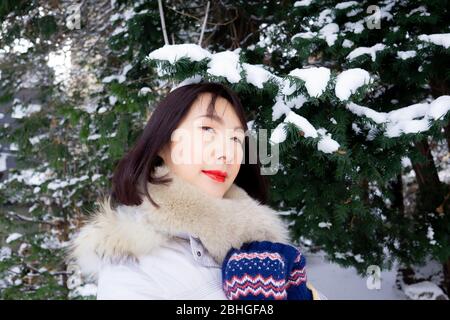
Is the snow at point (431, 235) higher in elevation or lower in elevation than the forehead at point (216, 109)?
lower

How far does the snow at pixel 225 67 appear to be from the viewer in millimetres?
1956

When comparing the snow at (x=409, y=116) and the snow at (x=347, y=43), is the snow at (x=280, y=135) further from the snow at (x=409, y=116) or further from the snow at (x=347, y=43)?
the snow at (x=347, y=43)

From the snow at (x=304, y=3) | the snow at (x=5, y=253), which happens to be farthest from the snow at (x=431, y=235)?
the snow at (x=5, y=253)

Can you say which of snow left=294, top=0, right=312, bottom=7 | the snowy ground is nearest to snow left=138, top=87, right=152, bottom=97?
snow left=294, top=0, right=312, bottom=7

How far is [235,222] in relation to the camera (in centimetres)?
169

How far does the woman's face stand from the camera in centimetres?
177

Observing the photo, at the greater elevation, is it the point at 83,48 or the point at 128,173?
the point at 83,48

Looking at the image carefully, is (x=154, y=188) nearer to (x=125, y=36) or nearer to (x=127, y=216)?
(x=127, y=216)

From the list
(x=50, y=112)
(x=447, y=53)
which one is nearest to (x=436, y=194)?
(x=447, y=53)

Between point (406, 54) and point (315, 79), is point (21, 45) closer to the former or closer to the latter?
point (315, 79)

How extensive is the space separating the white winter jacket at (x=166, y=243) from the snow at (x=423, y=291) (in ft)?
16.9

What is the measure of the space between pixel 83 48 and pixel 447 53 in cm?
428

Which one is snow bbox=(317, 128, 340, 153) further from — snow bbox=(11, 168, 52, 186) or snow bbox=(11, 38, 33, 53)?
snow bbox=(11, 168, 52, 186)

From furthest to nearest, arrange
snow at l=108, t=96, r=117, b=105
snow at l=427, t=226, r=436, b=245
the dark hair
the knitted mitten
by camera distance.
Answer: snow at l=108, t=96, r=117, b=105 → snow at l=427, t=226, r=436, b=245 → the dark hair → the knitted mitten
